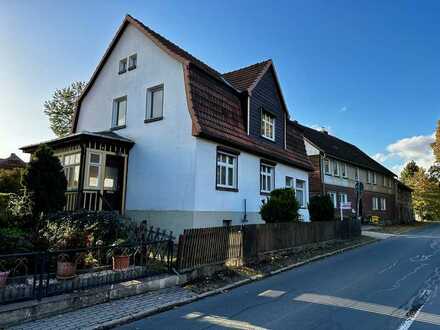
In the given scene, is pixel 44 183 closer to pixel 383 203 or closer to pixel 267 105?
pixel 267 105

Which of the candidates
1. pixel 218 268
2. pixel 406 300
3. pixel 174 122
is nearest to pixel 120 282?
pixel 218 268

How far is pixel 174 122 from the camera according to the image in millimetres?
14352

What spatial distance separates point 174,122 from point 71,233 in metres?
7.42

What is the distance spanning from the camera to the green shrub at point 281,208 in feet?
46.1

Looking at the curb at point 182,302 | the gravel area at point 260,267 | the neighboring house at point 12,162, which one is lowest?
the curb at point 182,302

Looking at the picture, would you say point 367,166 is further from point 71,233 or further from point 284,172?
point 71,233

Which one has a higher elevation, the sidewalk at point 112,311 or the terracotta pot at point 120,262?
the terracotta pot at point 120,262

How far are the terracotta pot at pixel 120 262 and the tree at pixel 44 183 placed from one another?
494cm

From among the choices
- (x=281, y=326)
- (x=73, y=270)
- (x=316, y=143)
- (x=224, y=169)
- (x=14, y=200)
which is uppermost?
(x=316, y=143)

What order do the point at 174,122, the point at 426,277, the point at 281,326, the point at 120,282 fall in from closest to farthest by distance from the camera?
1. the point at 281,326
2. the point at 120,282
3. the point at 426,277
4. the point at 174,122

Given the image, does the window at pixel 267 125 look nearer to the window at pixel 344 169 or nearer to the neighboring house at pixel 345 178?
the neighboring house at pixel 345 178

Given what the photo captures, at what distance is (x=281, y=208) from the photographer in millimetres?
14062

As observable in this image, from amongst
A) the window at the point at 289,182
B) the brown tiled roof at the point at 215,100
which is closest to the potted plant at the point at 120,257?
the brown tiled roof at the point at 215,100

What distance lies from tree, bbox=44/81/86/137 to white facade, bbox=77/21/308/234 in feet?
61.3
